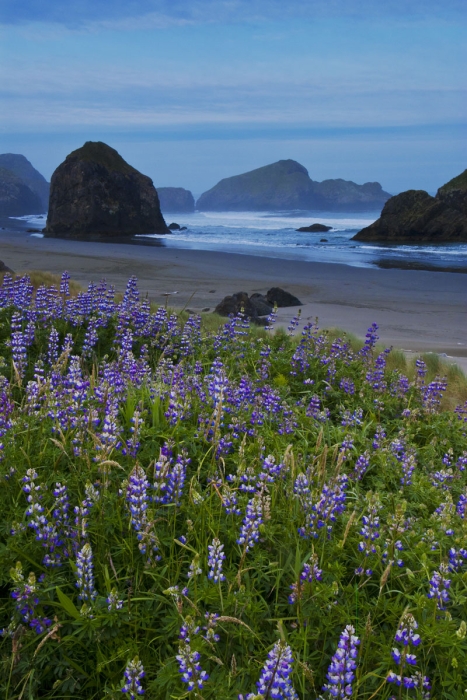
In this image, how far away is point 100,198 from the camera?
6128cm

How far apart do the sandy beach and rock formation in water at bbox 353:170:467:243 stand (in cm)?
2217

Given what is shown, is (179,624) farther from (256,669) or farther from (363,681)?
(363,681)

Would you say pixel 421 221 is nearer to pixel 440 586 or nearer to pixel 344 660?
pixel 440 586

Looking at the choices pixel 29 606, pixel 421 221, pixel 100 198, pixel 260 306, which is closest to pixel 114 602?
pixel 29 606

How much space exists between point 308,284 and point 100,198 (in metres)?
44.0

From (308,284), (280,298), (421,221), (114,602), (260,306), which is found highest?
(421,221)

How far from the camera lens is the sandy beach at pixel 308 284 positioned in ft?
46.0

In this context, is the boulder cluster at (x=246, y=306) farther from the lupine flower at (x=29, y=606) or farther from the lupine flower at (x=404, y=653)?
the lupine flower at (x=404, y=653)

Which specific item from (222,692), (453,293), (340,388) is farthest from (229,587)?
(453,293)

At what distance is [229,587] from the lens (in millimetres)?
2811

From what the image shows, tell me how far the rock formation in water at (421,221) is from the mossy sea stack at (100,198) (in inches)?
894

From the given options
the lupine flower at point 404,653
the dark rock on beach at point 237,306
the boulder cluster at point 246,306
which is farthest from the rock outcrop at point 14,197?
the lupine flower at point 404,653

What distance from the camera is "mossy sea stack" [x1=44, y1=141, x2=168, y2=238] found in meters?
60.0

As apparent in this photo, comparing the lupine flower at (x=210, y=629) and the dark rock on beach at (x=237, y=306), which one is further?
the dark rock on beach at (x=237, y=306)
